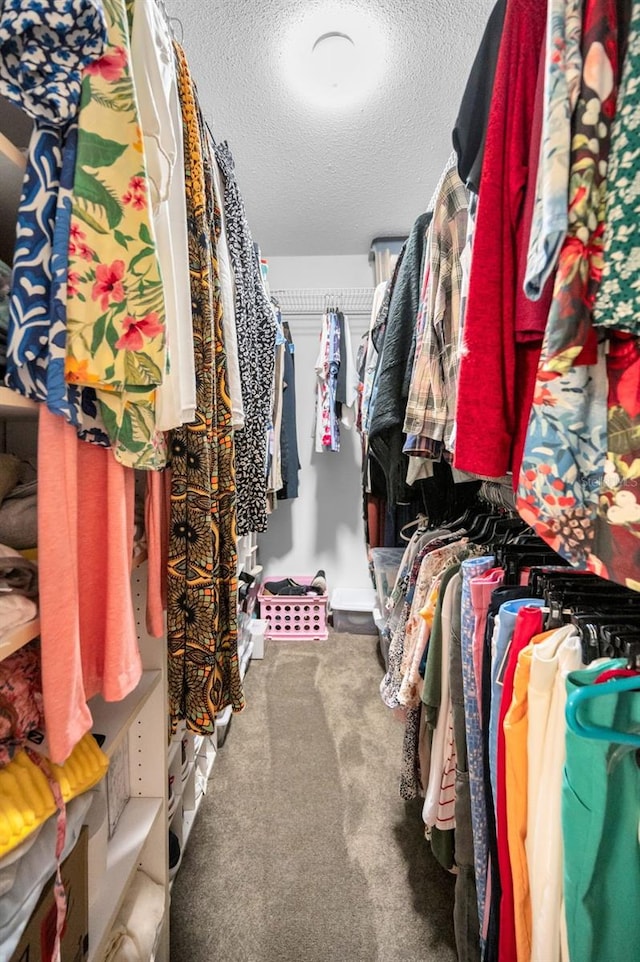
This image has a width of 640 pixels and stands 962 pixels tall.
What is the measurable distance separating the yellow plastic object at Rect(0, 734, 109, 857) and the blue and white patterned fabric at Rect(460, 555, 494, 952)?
24.3 inches

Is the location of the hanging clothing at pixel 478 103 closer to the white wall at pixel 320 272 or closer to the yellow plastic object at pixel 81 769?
the yellow plastic object at pixel 81 769

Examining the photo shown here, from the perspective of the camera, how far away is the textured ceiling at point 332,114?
1235mm

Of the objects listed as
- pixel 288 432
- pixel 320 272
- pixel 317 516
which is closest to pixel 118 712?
pixel 288 432

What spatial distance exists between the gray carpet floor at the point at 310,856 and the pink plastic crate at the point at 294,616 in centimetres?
68

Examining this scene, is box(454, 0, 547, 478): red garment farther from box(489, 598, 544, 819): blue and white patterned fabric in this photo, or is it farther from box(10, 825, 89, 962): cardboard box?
box(10, 825, 89, 962): cardboard box

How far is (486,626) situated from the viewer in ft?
2.46

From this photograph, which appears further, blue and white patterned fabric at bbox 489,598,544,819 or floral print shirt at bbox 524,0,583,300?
blue and white patterned fabric at bbox 489,598,544,819

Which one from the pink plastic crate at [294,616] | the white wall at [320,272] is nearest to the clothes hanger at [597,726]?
the pink plastic crate at [294,616]

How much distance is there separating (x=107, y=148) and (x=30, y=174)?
0.29 feet

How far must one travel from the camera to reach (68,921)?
612 millimetres

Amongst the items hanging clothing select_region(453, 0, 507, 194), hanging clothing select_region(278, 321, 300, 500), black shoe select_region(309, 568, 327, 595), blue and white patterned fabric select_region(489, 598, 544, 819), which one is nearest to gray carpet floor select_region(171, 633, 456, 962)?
blue and white patterned fabric select_region(489, 598, 544, 819)

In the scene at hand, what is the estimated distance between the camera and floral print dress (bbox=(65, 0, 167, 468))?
480 millimetres

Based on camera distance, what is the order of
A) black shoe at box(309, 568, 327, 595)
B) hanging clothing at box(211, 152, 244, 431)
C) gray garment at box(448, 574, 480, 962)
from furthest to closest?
1. black shoe at box(309, 568, 327, 595)
2. hanging clothing at box(211, 152, 244, 431)
3. gray garment at box(448, 574, 480, 962)

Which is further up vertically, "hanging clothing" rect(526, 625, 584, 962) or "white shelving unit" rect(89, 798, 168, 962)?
"hanging clothing" rect(526, 625, 584, 962)
